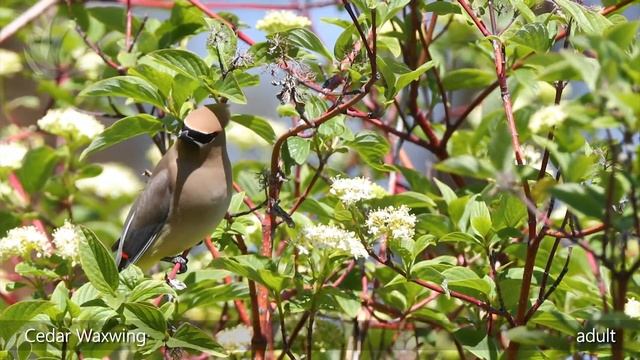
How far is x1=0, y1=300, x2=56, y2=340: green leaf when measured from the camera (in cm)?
134

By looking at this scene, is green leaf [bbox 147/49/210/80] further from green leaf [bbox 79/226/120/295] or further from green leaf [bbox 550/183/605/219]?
green leaf [bbox 550/183/605/219]

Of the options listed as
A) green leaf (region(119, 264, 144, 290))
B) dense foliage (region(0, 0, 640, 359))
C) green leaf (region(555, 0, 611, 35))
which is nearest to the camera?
dense foliage (region(0, 0, 640, 359))

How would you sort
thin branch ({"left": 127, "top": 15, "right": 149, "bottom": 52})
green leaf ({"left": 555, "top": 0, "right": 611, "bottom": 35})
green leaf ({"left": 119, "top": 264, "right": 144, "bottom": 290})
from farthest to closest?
thin branch ({"left": 127, "top": 15, "right": 149, "bottom": 52}) → green leaf ({"left": 119, "top": 264, "right": 144, "bottom": 290}) → green leaf ({"left": 555, "top": 0, "right": 611, "bottom": 35})

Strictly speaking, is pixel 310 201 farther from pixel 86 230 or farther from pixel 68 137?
pixel 68 137

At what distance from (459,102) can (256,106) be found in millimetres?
1401

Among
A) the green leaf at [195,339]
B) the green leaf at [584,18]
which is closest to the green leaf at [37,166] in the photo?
the green leaf at [195,339]

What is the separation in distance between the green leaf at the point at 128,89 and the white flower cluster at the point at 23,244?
26 cm

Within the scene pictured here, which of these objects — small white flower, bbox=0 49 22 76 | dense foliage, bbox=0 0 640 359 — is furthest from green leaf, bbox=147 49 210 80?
small white flower, bbox=0 49 22 76

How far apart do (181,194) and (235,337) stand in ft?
0.99

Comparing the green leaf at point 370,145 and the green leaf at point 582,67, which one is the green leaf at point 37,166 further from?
the green leaf at point 582,67

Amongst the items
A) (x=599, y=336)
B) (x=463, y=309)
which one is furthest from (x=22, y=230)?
(x=599, y=336)

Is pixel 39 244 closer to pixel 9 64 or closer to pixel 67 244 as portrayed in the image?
pixel 67 244

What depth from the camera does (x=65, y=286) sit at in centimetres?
151

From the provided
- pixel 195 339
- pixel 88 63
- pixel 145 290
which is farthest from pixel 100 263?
pixel 88 63
